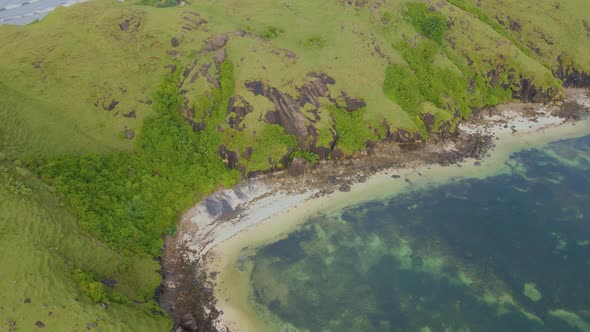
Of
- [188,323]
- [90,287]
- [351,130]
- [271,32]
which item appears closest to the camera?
[90,287]

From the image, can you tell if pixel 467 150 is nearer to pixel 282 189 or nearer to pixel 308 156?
pixel 308 156

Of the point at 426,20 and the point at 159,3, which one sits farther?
the point at 159,3

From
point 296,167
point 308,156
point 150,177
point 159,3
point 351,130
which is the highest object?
point 159,3

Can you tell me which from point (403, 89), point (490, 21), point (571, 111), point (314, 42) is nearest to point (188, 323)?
point (314, 42)

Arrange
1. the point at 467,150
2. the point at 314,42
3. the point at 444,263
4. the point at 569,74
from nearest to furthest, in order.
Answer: the point at 444,263
the point at 467,150
the point at 314,42
the point at 569,74

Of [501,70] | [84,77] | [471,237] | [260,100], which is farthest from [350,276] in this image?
[501,70]

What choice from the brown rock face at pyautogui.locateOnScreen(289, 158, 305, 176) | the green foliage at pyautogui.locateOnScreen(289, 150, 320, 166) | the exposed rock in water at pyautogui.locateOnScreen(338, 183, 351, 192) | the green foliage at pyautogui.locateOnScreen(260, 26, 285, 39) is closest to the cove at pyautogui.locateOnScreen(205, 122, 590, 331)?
the exposed rock in water at pyautogui.locateOnScreen(338, 183, 351, 192)
